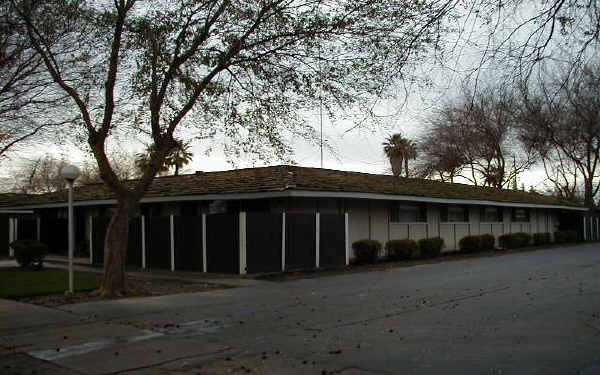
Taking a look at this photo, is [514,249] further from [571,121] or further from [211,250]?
[571,121]

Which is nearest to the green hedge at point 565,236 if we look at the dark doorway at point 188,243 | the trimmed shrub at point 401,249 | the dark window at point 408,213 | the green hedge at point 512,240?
the green hedge at point 512,240

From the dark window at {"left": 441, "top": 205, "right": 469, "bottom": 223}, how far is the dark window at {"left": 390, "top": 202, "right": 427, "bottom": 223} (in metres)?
2.01

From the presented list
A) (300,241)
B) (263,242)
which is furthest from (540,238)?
(263,242)

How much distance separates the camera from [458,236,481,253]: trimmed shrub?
28.7 m

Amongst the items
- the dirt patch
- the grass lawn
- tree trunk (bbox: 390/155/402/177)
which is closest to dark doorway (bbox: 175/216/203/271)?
the dirt patch

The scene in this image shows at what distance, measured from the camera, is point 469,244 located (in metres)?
28.7

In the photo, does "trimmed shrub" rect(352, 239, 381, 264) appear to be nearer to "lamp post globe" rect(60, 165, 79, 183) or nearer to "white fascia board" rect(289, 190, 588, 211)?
"white fascia board" rect(289, 190, 588, 211)

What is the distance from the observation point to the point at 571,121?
11742 millimetres

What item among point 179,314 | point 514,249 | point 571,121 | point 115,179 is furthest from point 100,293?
point 514,249

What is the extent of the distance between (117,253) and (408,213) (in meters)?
15.4

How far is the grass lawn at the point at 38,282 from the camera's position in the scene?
46.5 ft

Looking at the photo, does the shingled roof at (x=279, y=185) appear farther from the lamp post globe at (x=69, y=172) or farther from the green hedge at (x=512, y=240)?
the lamp post globe at (x=69, y=172)

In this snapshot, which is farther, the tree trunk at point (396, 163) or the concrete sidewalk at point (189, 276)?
the tree trunk at point (396, 163)

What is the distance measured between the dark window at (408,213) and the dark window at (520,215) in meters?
11.1
